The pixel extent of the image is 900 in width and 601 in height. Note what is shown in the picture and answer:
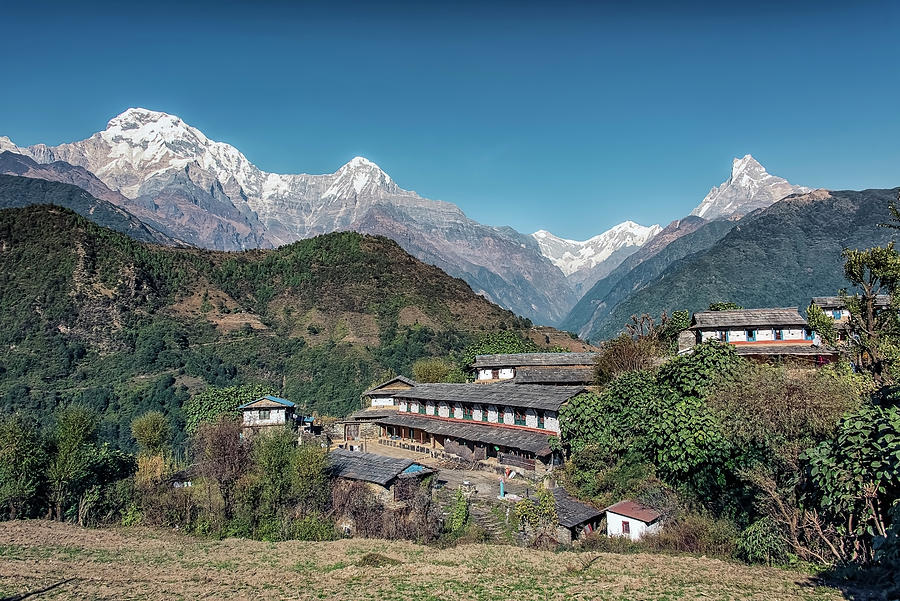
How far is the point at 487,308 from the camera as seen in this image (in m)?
114

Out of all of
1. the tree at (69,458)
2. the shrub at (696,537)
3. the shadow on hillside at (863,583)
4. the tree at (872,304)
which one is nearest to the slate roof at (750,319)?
the tree at (872,304)

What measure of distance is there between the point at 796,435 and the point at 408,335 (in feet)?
258

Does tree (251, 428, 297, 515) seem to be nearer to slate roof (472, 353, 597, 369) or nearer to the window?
the window

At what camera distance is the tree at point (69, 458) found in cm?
2973

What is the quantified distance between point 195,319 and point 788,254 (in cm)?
15340

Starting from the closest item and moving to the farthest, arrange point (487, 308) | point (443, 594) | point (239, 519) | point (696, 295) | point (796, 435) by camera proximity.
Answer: point (443, 594) < point (796, 435) < point (239, 519) < point (487, 308) < point (696, 295)

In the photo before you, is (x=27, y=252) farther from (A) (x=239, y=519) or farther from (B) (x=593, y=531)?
(B) (x=593, y=531)

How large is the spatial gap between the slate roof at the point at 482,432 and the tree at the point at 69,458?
73.8ft

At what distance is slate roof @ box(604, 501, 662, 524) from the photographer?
22197mm

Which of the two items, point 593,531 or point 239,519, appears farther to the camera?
point 239,519

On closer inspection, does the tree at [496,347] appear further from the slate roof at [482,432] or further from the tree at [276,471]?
the tree at [276,471]

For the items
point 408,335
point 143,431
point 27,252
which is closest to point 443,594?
point 143,431

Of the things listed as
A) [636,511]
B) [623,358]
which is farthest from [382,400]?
[636,511]

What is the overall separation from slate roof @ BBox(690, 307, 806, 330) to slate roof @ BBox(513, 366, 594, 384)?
1028cm
